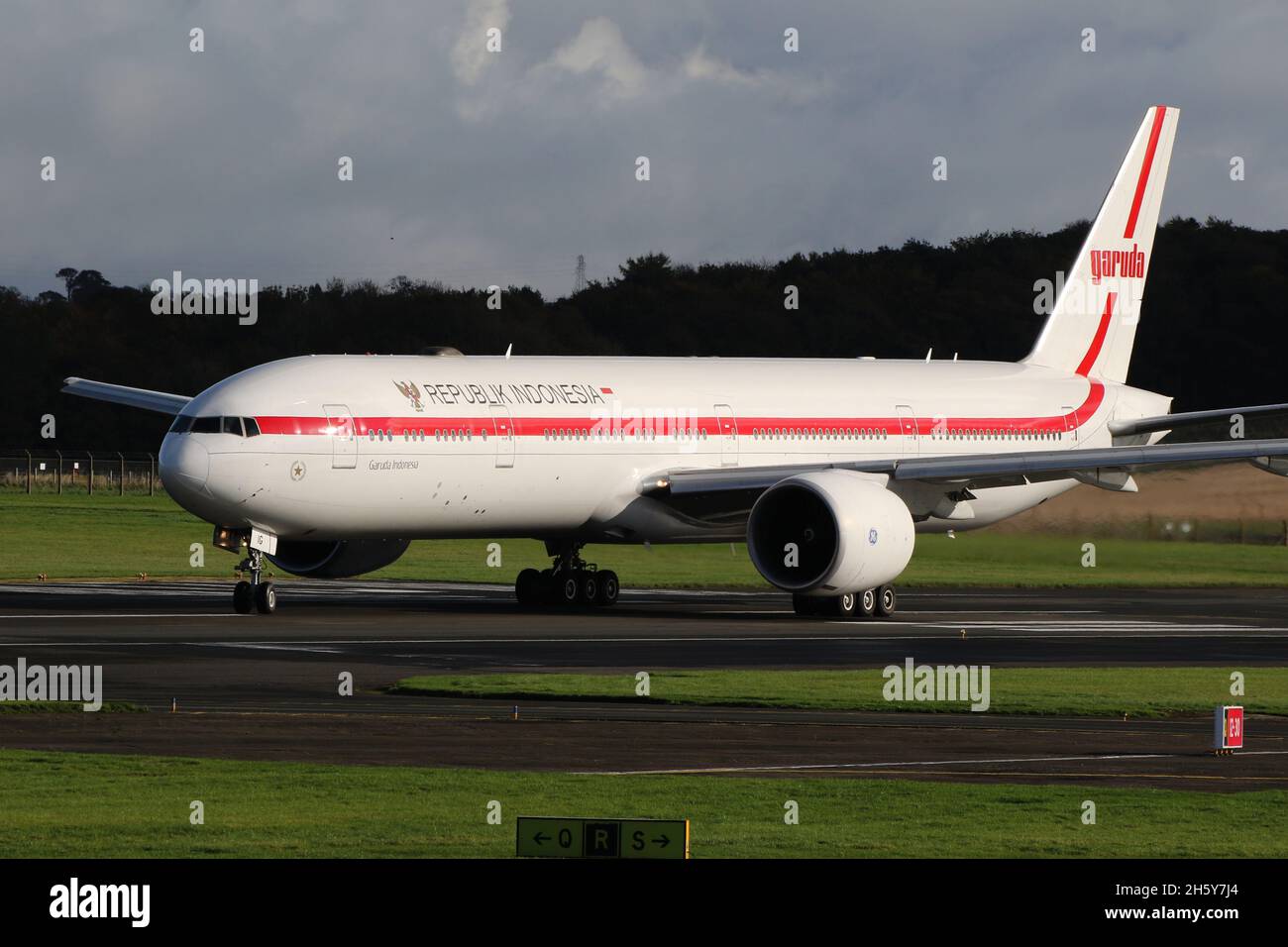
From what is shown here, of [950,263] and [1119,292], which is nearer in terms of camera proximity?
[1119,292]

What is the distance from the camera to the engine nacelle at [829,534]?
34062 millimetres

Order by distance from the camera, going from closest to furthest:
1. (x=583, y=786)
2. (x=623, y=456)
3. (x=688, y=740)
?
(x=583, y=786) → (x=688, y=740) → (x=623, y=456)

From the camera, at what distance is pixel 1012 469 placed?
3572cm

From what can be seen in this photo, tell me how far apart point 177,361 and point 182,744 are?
64.6 meters

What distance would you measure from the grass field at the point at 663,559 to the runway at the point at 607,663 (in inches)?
44.8

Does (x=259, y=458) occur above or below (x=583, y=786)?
above

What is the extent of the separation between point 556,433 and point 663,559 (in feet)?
57.5

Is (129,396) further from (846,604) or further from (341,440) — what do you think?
(846,604)

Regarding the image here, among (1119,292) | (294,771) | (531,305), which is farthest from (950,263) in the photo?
(294,771)

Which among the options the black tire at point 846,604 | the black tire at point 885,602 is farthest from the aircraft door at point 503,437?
the black tire at point 885,602

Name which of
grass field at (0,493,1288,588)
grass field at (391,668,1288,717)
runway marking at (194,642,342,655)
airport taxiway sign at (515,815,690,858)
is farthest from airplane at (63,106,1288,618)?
airport taxiway sign at (515,815,690,858)
